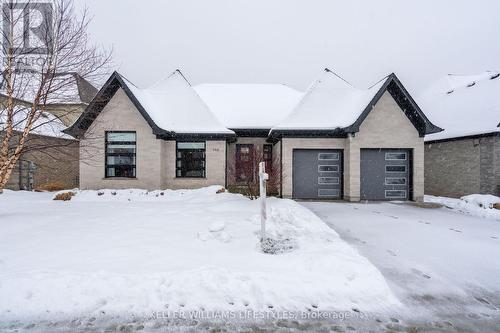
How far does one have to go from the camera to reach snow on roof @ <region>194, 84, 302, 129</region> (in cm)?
1628

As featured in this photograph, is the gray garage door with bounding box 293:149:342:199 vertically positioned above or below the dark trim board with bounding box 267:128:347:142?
below

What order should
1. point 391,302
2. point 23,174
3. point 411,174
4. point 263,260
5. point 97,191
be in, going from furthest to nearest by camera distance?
1. point 23,174
2. point 411,174
3. point 97,191
4. point 263,260
5. point 391,302

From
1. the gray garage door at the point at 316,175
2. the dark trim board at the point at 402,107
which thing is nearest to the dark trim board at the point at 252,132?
the gray garage door at the point at 316,175

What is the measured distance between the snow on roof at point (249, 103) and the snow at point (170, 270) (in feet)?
34.4

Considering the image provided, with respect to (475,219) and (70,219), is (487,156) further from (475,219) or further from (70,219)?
(70,219)

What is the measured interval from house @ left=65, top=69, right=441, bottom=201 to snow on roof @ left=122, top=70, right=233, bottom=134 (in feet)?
0.33

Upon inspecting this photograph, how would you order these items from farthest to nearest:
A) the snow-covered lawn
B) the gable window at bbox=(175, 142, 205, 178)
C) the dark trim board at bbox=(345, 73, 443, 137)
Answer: the gable window at bbox=(175, 142, 205, 178), the dark trim board at bbox=(345, 73, 443, 137), the snow-covered lawn

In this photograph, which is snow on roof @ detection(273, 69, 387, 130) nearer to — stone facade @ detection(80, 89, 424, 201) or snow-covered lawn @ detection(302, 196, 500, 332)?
stone facade @ detection(80, 89, 424, 201)

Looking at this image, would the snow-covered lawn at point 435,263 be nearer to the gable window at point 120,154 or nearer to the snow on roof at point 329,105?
the snow on roof at point 329,105

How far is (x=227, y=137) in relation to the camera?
562 inches

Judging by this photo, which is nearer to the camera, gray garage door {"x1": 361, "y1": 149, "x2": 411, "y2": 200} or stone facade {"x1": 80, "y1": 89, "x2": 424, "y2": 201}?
stone facade {"x1": 80, "y1": 89, "x2": 424, "y2": 201}

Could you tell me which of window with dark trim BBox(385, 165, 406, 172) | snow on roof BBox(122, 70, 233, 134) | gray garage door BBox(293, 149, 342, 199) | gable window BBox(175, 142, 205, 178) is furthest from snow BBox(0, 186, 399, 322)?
window with dark trim BBox(385, 165, 406, 172)

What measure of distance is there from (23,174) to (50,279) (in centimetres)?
1959

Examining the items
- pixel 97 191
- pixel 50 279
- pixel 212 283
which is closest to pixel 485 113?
pixel 212 283
